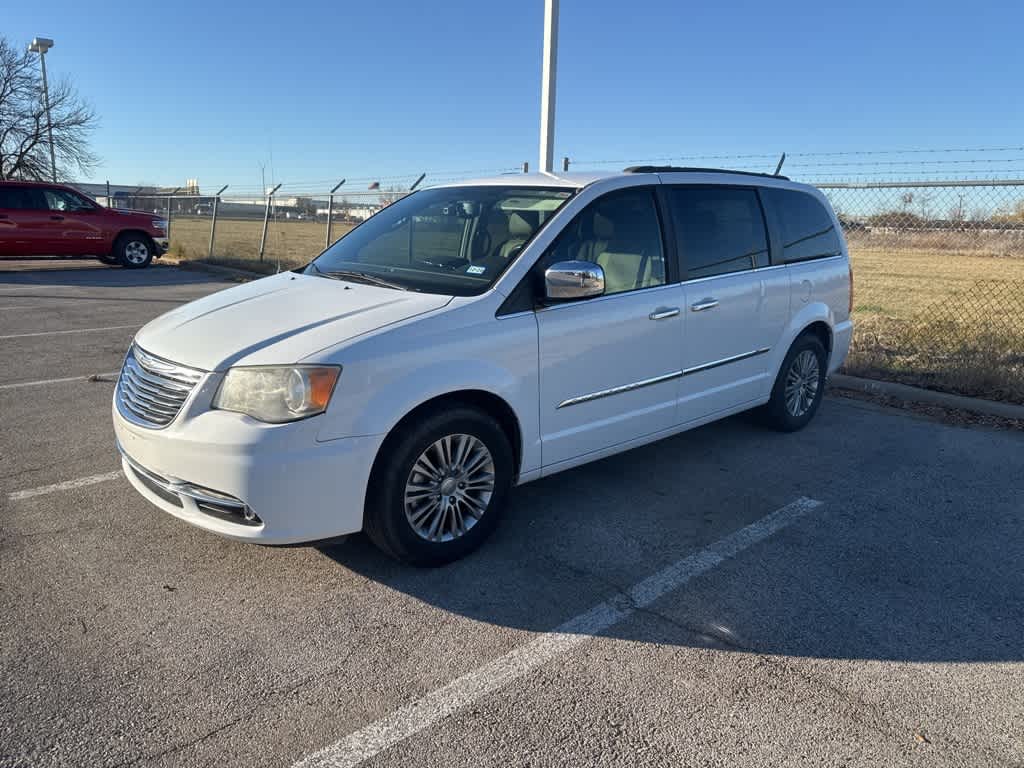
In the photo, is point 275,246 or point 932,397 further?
point 275,246

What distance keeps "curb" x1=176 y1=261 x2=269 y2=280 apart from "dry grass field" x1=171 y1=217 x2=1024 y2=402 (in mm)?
355

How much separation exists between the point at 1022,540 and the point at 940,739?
6.67ft

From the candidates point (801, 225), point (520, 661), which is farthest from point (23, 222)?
point (520, 661)

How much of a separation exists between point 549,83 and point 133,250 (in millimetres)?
11689

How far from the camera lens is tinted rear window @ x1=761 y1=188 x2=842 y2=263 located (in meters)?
5.54

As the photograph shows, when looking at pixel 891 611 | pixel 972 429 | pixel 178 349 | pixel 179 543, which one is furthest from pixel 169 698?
pixel 972 429

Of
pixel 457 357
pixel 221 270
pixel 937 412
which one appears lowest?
pixel 937 412

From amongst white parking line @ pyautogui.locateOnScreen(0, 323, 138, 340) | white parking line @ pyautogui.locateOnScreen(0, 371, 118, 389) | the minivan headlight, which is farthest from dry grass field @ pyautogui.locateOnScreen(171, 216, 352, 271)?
the minivan headlight

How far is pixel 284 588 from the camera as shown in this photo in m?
3.43

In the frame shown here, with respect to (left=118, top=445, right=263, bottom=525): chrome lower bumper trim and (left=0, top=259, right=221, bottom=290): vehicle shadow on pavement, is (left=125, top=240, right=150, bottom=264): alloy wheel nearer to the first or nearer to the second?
(left=0, top=259, right=221, bottom=290): vehicle shadow on pavement

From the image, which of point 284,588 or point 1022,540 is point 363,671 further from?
point 1022,540

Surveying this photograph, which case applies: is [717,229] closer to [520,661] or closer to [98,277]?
[520,661]

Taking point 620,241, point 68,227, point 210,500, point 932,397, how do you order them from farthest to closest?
point 68,227 → point 932,397 → point 620,241 → point 210,500

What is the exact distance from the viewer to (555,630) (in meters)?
3.15
